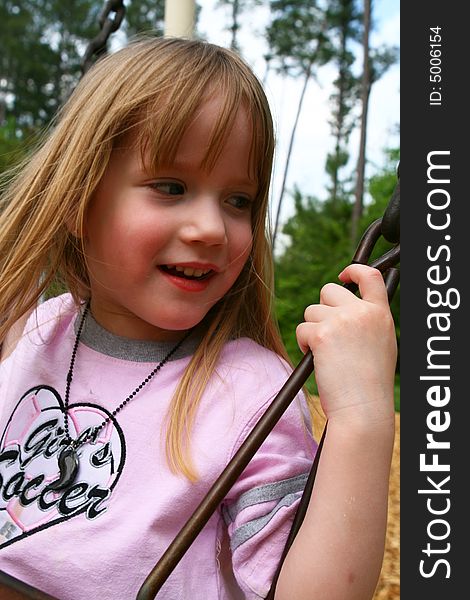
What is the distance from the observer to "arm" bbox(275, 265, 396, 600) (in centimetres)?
62

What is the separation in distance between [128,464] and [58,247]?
0.29 meters

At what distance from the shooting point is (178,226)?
0.75m

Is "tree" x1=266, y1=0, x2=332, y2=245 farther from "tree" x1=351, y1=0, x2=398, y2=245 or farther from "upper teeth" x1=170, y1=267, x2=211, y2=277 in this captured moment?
"upper teeth" x1=170, y1=267, x2=211, y2=277

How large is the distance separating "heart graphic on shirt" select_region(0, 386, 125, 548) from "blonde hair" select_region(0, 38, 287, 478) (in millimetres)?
82

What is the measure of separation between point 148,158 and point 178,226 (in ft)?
0.28

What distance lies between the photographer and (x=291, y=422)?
750 mm

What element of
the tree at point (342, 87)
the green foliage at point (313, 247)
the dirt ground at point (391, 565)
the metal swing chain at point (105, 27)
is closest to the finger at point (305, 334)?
the metal swing chain at point (105, 27)

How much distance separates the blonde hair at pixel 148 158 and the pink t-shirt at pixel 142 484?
0.03 metres

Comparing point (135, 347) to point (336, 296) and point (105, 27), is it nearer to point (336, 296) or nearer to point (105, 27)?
point (336, 296)

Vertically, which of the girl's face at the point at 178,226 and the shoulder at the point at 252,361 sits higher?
the girl's face at the point at 178,226

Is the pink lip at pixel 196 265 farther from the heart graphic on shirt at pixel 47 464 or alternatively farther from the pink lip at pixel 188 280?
the heart graphic on shirt at pixel 47 464

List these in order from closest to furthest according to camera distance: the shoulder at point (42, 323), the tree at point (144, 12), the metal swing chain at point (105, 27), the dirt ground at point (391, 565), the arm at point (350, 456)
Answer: the arm at point (350, 456)
the shoulder at point (42, 323)
the metal swing chain at point (105, 27)
the dirt ground at point (391, 565)
the tree at point (144, 12)

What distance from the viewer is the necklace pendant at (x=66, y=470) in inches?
31.3

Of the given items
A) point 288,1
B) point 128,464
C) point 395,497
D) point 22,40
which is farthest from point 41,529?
point 22,40
